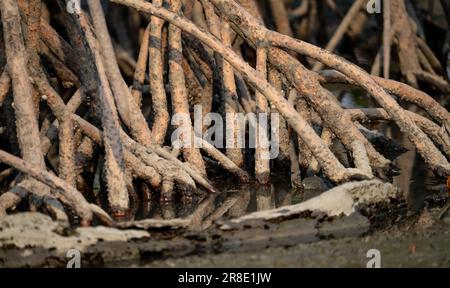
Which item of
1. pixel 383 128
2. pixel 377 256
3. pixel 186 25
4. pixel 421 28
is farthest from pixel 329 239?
pixel 421 28

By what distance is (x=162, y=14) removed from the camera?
25.8 ft

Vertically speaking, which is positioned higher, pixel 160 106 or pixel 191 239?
pixel 160 106

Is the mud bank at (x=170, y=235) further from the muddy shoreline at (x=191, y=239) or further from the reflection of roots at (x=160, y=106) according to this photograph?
the reflection of roots at (x=160, y=106)

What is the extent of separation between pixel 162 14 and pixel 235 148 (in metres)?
1.33

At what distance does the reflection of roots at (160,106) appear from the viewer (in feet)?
24.2

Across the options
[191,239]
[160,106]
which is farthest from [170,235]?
[160,106]

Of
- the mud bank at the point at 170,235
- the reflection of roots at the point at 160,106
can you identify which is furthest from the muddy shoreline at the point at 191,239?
the reflection of roots at the point at 160,106

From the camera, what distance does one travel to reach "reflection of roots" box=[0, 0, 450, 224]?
7.39 m

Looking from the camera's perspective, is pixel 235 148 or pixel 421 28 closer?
pixel 235 148

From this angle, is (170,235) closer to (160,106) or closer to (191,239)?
(191,239)

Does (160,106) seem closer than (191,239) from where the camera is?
No

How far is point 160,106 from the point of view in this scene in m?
8.50
